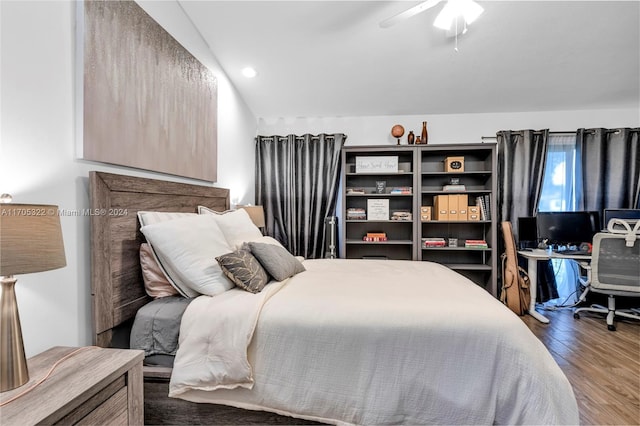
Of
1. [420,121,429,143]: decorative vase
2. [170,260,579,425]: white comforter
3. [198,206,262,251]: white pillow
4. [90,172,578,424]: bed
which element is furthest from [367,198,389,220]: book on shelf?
[170,260,579,425]: white comforter

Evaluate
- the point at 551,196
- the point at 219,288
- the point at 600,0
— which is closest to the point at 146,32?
the point at 219,288

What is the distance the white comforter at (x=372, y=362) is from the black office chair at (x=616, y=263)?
2.32 meters

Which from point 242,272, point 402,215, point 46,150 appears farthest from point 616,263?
point 46,150

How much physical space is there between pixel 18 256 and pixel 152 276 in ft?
2.87

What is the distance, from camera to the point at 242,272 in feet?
5.18

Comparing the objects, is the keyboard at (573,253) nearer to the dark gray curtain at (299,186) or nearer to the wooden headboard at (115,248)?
→ the dark gray curtain at (299,186)

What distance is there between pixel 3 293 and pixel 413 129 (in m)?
3.85

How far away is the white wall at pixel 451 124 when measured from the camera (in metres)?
3.55

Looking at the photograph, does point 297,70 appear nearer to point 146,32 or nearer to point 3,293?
point 146,32

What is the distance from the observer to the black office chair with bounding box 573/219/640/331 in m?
2.78

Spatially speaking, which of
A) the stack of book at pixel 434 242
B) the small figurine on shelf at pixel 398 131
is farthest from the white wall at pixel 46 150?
→ the stack of book at pixel 434 242

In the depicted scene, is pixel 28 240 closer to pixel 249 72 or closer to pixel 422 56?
pixel 249 72

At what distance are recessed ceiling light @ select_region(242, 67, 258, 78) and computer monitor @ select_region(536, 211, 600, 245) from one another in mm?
3539

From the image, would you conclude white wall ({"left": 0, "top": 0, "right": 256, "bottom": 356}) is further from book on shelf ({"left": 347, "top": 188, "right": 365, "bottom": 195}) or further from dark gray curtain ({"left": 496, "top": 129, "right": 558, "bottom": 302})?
dark gray curtain ({"left": 496, "top": 129, "right": 558, "bottom": 302})
